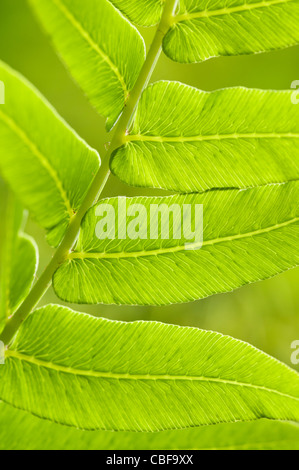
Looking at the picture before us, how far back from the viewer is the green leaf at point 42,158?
530 mm

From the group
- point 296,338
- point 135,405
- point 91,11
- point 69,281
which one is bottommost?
point 135,405

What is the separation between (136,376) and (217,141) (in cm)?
28

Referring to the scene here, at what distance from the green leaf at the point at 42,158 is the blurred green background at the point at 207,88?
4.31 ft

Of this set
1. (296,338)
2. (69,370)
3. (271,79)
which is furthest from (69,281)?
Result: (271,79)

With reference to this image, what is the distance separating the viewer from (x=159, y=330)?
24.8 inches

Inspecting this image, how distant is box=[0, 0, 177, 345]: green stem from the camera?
1.95 ft

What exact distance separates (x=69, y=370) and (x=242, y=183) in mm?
288

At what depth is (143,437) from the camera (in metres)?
0.69

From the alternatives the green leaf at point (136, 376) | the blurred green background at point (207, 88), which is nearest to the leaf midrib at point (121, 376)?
the green leaf at point (136, 376)

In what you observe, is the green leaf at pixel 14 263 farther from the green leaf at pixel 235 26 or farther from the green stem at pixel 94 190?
the green leaf at pixel 235 26

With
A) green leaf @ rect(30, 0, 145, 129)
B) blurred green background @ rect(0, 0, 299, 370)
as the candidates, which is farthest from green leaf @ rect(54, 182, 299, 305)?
blurred green background @ rect(0, 0, 299, 370)

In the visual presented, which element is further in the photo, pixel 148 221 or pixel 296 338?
pixel 296 338

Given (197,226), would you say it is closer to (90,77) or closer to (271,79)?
(90,77)

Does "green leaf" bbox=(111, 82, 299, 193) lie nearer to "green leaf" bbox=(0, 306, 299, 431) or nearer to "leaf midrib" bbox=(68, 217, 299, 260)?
"leaf midrib" bbox=(68, 217, 299, 260)
